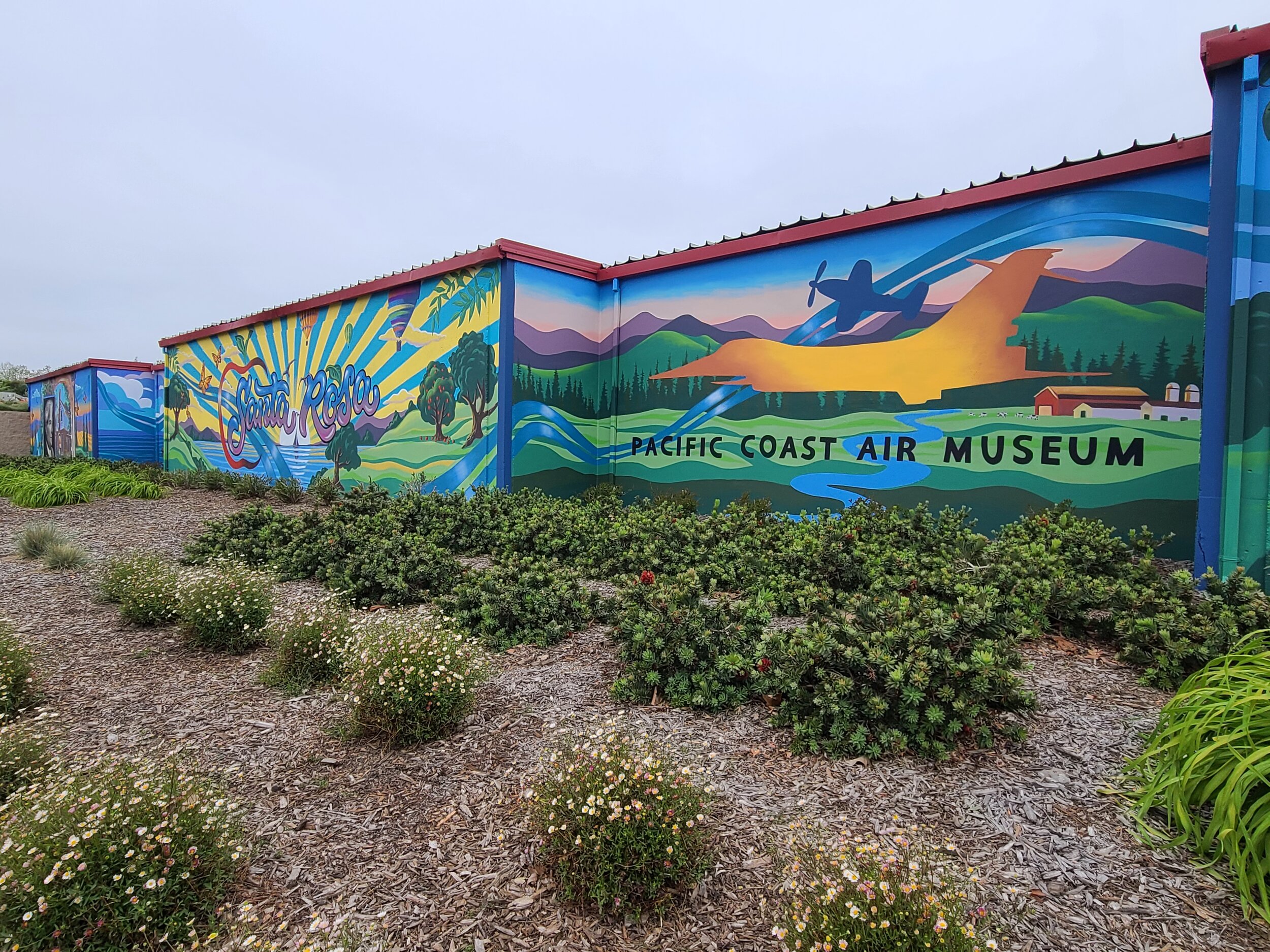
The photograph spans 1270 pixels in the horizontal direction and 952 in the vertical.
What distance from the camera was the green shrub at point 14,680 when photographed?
3.35 metres

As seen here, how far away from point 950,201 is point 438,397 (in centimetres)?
726

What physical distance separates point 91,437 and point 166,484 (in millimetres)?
9188

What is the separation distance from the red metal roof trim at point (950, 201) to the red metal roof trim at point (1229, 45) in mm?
1284

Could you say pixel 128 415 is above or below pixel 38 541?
above

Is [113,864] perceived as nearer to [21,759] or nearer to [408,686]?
[21,759]

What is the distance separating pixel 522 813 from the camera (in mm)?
2533

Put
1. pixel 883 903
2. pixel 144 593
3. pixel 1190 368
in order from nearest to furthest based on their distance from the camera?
1. pixel 883 903
2. pixel 144 593
3. pixel 1190 368

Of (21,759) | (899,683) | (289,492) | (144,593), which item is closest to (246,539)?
(144,593)

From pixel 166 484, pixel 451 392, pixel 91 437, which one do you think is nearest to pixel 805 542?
pixel 451 392

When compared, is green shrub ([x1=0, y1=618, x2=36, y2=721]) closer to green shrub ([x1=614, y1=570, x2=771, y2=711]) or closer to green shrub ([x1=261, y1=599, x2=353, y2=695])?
green shrub ([x1=261, y1=599, x2=353, y2=695])

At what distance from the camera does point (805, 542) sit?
533 cm

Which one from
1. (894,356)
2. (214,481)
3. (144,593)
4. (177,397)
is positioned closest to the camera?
(144,593)

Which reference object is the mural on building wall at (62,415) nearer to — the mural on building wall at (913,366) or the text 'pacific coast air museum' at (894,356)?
the text 'pacific coast air museum' at (894,356)

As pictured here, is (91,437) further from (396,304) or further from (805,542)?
(805,542)
